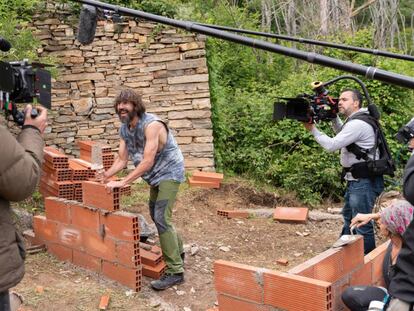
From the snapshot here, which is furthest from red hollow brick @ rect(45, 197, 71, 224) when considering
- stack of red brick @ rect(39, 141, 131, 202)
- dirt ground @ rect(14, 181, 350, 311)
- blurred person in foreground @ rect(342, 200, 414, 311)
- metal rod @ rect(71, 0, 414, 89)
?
metal rod @ rect(71, 0, 414, 89)

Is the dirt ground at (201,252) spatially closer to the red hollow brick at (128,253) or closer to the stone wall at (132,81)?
the red hollow brick at (128,253)

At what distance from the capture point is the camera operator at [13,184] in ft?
7.50

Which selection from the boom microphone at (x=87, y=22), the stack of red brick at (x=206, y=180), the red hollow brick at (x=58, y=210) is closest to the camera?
the boom microphone at (x=87, y=22)

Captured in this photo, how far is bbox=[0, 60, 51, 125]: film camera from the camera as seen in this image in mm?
2471

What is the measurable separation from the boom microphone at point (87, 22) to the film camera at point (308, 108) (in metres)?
1.70

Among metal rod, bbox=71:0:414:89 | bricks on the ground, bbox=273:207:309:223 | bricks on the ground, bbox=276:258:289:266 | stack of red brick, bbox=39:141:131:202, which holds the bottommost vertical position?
bricks on the ground, bbox=276:258:289:266

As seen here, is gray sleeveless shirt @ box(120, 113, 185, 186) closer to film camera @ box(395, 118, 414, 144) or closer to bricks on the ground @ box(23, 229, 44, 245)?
bricks on the ground @ box(23, 229, 44, 245)

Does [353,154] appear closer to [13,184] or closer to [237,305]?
[237,305]

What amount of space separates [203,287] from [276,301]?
1876 millimetres

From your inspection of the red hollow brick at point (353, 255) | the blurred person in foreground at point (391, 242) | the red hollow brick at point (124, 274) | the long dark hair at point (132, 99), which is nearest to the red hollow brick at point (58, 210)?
the red hollow brick at point (124, 274)

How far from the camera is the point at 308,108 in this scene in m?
4.20

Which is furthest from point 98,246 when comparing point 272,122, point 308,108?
point 272,122

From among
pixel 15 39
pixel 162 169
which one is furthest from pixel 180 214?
pixel 15 39

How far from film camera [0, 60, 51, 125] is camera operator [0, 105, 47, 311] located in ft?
0.43
